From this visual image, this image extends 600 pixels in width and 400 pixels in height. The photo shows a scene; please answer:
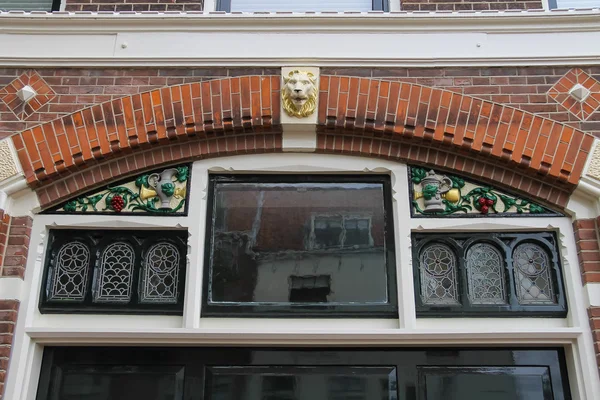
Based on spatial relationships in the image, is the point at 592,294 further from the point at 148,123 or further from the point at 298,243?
the point at 148,123

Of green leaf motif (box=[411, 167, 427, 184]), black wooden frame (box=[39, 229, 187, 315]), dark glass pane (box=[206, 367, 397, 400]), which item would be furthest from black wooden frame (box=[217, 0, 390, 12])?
dark glass pane (box=[206, 367, 397, 400])

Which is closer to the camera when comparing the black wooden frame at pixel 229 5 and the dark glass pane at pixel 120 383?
the dark glass pane at pixel 120 383

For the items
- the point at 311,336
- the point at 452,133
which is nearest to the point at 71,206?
the point at 311,336

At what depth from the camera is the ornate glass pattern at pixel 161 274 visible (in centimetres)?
443

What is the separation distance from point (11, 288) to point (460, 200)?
3324mm

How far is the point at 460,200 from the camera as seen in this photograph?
4586mm

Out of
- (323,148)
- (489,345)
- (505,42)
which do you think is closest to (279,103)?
(323,148)

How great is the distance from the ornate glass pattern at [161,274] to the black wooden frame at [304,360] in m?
0.37

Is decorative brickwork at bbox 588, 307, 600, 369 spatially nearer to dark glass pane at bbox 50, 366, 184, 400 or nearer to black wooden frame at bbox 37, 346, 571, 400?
black wooden frame at bbox 37, 346, 571, 400

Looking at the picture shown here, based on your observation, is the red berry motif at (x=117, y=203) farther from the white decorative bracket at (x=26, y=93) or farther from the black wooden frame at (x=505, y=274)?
the black wooden frame at (x=505, y=274)

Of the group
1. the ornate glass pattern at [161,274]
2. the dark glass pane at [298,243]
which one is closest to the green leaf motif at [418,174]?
the dark glass pane at [298,243]

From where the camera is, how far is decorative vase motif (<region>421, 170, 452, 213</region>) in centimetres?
453

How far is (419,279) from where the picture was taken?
4422mm

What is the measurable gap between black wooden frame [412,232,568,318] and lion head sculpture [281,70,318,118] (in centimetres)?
125
